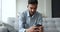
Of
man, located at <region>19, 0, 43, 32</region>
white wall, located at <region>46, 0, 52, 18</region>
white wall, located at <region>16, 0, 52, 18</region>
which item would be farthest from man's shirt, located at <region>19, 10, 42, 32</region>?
white wall, located at <region>46, 0, 52, 18</region>

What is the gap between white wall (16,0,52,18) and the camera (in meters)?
2.64

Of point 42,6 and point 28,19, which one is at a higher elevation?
point 42,6

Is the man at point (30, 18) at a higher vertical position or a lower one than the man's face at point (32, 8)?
lower

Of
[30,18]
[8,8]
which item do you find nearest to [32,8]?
[30,18]

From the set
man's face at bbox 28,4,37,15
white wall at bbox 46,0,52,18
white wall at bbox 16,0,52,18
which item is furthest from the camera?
white wall at bbox 46,0,52,18

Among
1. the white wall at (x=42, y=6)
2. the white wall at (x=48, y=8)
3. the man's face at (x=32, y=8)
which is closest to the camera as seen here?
the man's face at (x=32, y=8)

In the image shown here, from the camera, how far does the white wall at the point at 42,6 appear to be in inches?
104

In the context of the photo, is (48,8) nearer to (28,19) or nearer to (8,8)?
(8,8)

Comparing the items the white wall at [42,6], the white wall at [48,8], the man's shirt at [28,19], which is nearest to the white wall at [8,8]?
the white wall at [42,6]

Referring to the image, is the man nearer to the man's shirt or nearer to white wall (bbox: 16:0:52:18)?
the man's shirt

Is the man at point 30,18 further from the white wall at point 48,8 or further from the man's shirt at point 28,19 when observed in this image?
the white wall at point 48,8

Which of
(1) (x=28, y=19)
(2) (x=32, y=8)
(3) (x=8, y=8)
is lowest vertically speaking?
(1) (x=28, y=19)

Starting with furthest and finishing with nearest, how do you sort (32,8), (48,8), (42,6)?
(48,8), (42,6), (32,8)

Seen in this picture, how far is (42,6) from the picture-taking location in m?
2.79
